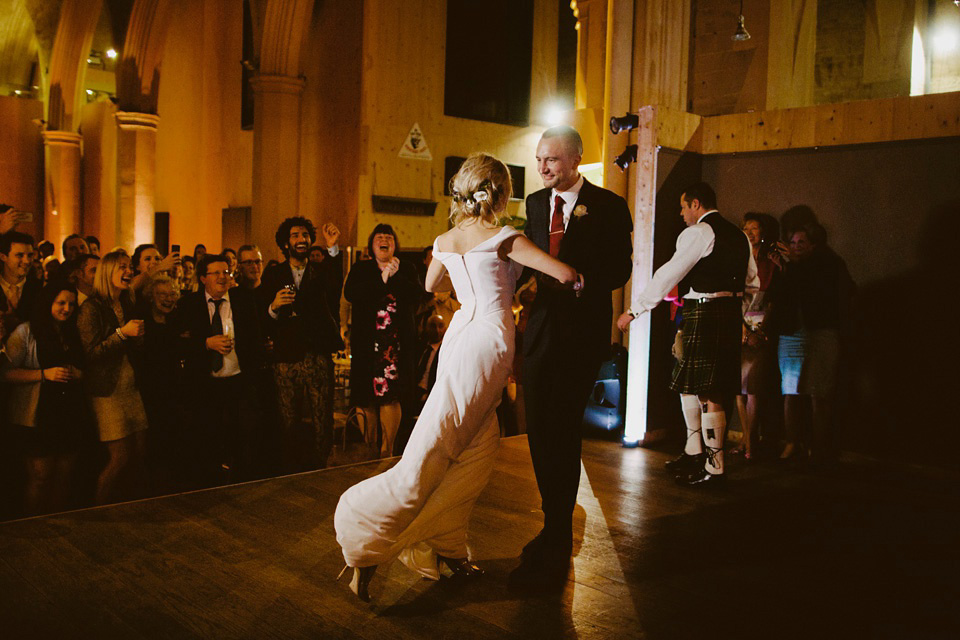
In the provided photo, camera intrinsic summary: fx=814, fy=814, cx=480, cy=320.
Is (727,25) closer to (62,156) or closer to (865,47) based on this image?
(865,47)

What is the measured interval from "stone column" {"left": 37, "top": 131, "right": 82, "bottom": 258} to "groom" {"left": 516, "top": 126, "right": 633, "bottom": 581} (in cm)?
1697

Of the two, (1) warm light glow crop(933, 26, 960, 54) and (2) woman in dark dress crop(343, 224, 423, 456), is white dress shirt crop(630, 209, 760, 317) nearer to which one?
(2) woman in dark dress crop(343, 224, 423, 456)

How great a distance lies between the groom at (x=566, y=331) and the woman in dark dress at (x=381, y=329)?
196 centimetres

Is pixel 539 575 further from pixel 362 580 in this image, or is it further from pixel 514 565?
pixel 362 580

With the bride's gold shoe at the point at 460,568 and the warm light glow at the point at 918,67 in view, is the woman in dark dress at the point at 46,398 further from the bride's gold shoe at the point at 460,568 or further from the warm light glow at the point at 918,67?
the warm light glow at the point at 918,67

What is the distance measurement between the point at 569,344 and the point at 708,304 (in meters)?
1.65

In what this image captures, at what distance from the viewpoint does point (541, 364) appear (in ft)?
11.5

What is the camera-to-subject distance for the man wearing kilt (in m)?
4.74

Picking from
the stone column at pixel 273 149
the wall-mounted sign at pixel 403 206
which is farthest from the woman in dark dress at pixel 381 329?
the stone column at pixel 273 149

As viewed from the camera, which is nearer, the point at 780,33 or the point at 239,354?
the point at 239,354

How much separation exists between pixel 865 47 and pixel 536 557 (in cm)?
1316

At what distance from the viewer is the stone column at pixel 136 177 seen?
47.2 feet

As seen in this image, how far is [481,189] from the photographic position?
3.21 m

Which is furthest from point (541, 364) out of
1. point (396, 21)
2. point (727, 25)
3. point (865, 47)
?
point (865, 47)
